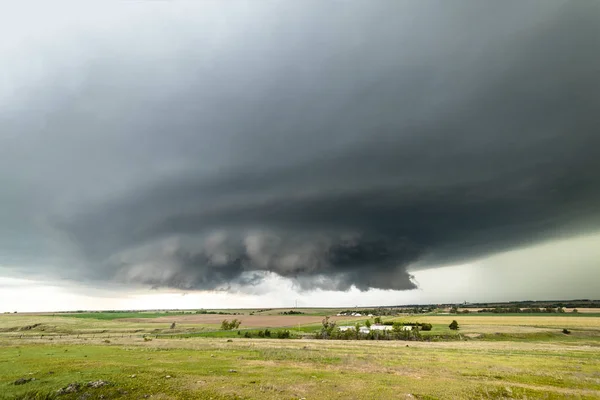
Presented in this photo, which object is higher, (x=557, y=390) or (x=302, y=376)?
(x=302, y=376)

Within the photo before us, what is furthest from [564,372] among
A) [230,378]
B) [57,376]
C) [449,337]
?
[449,337]

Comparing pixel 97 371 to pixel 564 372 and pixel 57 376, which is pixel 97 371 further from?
→ pixel 564 372

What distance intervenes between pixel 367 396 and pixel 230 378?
16063mm

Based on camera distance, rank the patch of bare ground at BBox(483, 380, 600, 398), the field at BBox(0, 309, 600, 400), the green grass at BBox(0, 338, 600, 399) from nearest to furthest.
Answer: the field at BBox(0, 309, 600, 400) → the green grass at BBox(0, 338, 600, 399) → the patch of bare ground at BBox(483, 380, 600, 398)

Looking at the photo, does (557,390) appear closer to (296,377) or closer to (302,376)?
(302,376)

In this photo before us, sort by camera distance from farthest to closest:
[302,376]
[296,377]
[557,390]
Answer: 1. [302,376]
2. [296,377]
3. [557,390]

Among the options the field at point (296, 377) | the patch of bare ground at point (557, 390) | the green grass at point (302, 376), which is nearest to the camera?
the field at point (296, 377)

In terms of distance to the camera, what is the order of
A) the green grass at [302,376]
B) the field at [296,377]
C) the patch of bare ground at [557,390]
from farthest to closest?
the patch of bare ground at [557,390], the green grass at [302,376], the field at [296,377]

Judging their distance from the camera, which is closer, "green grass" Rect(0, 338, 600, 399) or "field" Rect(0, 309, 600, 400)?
"field" Rect(0, 309, 600, 400)

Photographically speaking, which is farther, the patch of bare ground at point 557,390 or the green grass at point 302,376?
the patch of bare ground at point 557,390

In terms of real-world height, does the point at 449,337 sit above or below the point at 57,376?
below

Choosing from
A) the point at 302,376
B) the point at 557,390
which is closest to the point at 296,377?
the point at 302,376

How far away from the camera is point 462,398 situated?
29.1 metres

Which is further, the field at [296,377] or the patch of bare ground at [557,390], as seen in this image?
the patch of bare ground at [557,390]
